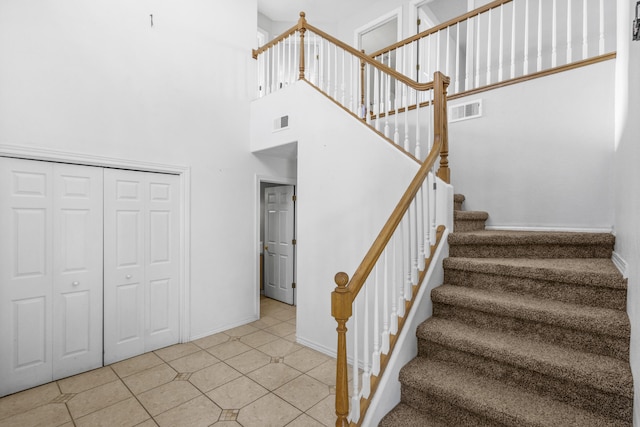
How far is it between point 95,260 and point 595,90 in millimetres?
5238

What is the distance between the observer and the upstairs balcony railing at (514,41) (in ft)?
11.3

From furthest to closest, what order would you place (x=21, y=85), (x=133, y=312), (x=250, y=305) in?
(x=250, y=305) → (x=133, y=312) → (x=21, y=85)

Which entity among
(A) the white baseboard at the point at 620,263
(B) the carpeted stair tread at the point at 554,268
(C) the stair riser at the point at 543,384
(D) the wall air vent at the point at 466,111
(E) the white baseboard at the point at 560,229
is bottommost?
(C) the stair riser at the point at 543,384

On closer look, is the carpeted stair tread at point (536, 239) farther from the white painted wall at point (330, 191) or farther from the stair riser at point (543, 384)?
the stair riser at point (543, 384)

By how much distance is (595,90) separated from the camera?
292cm

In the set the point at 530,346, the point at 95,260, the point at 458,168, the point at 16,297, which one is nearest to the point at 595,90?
the point at 458,168

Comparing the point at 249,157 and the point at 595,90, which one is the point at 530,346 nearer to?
the point at 595,90

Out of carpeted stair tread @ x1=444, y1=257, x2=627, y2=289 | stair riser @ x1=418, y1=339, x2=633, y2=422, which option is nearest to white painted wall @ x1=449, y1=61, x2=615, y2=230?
carpeted stair tread @ x1=444, y1=257, x2=627, y2=289

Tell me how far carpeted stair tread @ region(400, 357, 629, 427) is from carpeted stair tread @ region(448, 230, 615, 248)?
3.28 ft

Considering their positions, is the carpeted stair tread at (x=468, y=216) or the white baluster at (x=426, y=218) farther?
the carpeted stair tread at (x=468, y=216)

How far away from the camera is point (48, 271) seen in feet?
9.25

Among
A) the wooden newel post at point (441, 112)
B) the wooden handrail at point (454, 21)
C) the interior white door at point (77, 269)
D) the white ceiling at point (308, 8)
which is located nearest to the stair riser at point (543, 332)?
the wooden newel post at point (441, 112)

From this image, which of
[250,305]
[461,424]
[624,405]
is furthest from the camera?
[250,305]

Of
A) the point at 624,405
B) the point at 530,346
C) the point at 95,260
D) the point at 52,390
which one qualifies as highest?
the point at 95,260
